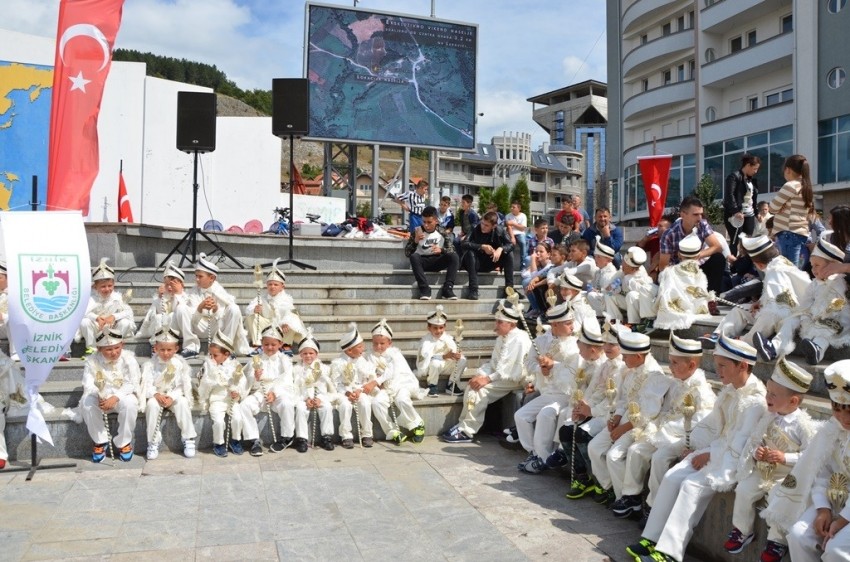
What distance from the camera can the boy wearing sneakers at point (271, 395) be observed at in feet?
24.5

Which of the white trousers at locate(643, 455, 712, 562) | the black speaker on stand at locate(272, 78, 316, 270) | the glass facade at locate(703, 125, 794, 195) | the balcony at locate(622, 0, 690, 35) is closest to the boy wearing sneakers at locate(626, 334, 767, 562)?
the white trousers at locate(643, 455, 712, 562)

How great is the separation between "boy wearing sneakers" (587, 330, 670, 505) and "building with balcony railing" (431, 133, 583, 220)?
3245 inches

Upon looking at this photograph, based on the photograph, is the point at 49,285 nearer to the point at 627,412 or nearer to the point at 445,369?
the point at 445,369

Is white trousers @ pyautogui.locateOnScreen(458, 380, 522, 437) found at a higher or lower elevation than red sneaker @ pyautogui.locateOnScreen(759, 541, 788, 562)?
higher

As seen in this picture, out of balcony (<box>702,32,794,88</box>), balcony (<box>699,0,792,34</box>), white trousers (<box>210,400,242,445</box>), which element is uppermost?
balcony (<box>699,0,792,34</box>)

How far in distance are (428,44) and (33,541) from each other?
17.0 m

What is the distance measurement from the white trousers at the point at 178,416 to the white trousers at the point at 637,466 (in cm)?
416

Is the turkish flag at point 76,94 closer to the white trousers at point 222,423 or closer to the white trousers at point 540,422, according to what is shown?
the white trousers at point 222,423

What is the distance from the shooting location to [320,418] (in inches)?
305

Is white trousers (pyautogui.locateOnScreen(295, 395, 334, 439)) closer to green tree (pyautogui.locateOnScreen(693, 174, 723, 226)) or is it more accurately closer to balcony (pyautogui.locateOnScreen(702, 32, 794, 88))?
green tree (pyautogui.locateOnScreen(693, 174, 723, 226))

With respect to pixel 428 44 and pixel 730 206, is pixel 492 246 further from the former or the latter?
pixel 428 44

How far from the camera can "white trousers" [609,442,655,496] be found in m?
5.52

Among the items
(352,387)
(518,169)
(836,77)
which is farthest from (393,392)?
(518,169)

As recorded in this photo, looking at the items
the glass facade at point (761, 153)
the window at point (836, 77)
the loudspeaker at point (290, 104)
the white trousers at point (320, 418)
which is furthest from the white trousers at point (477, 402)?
the window at point (836, 77)
